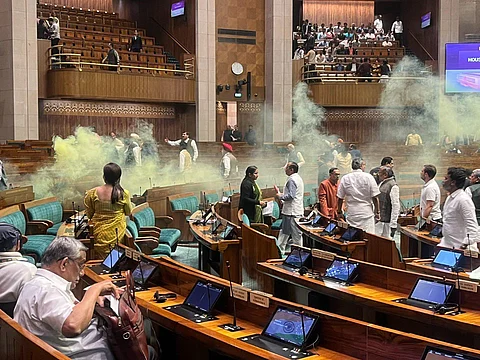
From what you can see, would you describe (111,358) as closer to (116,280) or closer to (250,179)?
(116,280)

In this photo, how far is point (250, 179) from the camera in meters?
9.28

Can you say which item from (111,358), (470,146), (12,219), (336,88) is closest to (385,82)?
(336,88)

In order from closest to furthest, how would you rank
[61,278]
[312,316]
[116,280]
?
[61,278], [312,316], [116,280]

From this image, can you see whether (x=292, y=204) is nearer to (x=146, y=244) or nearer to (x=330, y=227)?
(x=330, y=227)

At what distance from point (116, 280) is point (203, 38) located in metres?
16.4

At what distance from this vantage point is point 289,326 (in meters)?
3.89

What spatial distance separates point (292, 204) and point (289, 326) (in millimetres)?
5736

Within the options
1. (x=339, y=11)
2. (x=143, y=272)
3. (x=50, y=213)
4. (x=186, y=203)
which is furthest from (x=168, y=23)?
(x=143, y=272)

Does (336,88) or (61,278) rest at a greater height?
(336,88)

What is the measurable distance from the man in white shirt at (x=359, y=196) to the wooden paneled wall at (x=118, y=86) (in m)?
11.4

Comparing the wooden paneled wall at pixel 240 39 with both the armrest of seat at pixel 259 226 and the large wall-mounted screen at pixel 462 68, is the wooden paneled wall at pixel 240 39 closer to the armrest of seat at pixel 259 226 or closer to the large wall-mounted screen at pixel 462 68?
the large wall-mounted screen at pixel 462 68

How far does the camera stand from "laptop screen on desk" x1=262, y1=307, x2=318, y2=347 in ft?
12.5

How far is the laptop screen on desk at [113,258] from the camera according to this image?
5.94m

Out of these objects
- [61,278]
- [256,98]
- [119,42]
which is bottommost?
[61,278]
